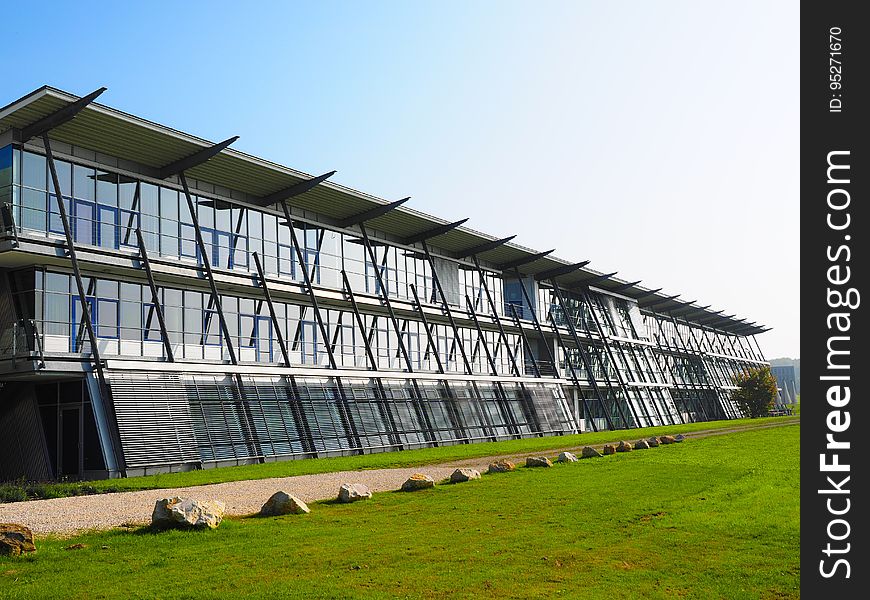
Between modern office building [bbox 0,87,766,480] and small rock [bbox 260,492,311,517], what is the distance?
48.0ft

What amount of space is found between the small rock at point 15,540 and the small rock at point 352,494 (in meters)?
7.17

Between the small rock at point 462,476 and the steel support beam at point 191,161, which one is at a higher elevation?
the steel support beam at point 191,161

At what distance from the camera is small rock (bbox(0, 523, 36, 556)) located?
13070 mm

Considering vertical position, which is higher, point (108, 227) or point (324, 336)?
point (108, 227)

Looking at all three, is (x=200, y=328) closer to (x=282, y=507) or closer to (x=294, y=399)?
(x=294, y=399)

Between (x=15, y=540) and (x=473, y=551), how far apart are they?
22.8ft

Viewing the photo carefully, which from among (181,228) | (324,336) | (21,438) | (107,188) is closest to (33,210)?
(107,188)

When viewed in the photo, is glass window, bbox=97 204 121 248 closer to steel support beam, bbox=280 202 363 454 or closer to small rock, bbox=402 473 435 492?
steel support beam, bbox=280 202 363 454

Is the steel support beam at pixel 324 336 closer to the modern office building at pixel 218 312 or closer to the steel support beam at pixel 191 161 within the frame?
the modern office building at pixel 218 312

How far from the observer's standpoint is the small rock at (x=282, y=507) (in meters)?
17.1

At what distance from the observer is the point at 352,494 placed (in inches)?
762

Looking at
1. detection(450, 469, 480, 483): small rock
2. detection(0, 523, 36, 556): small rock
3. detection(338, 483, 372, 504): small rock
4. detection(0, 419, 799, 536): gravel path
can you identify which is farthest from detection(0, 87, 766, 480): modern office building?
detection(0, 523, 36, 556): small rock

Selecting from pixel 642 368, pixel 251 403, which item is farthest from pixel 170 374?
pixel 642 368

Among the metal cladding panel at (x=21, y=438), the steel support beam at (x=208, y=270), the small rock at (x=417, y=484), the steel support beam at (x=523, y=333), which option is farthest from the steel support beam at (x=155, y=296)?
the steel support beam at (x=523, y=333)
